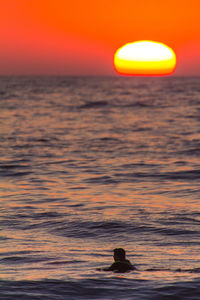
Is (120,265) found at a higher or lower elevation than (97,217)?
lower

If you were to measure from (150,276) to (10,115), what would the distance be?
46.5 metres

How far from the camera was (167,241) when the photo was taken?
12945 millimetres

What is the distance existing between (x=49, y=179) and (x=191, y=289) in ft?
42.3

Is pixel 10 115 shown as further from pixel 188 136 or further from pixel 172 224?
pixel 172 224

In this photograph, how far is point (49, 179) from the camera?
2166cm

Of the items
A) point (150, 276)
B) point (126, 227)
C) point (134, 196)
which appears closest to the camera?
point (150, 276)

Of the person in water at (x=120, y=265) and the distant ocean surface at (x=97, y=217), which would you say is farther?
the person in water at (x=120, y=265)

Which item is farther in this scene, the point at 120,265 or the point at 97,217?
the point at 97,217

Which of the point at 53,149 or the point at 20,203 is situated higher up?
the point at 53,149

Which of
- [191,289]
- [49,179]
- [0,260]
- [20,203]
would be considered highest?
[49,179]

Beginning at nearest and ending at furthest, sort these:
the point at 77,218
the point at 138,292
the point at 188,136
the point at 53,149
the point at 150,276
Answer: the point at 138,292 → the point at 150,276 → the point at 77,218 → the point at 53,149 → the point at 188,136

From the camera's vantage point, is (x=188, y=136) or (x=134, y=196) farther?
(x=188, y=136)

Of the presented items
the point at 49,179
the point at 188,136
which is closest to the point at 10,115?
the point at 188,136

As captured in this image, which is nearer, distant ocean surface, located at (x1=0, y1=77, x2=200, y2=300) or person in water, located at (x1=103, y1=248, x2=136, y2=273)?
distant ocean surface, located at (x1=0, y1=77, x2=200, y2=300)
